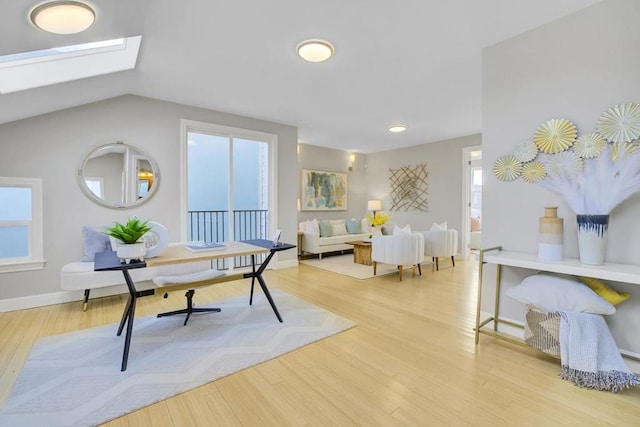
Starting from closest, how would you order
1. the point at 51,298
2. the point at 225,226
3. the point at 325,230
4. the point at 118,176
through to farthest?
1. the point at 51,298
2. the point at 118,176
3. the point at 225,226
4. the point at 325,230

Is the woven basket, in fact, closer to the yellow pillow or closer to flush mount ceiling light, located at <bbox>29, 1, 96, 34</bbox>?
the yellow pillow

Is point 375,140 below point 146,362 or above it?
above

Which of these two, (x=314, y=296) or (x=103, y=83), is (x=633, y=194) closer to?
(x=314, y=296)

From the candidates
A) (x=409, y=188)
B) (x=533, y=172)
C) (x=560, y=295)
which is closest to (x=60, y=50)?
(x=533, y=172)

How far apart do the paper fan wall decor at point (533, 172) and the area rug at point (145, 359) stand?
1.97m

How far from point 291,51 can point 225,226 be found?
109 inches

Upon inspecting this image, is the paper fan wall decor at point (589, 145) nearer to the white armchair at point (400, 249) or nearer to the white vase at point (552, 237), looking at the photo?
the white vase at point (552, 237)

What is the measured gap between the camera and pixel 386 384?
1725mm

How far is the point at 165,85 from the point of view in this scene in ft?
10.8

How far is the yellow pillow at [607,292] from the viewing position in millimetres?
1788

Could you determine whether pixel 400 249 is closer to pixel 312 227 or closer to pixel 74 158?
pixel 312 227

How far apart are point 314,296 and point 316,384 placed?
67.3 inches

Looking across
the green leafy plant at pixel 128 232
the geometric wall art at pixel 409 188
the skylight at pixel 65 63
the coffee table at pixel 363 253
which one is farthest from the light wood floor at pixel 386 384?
the geometric wall art at pixel 409 188

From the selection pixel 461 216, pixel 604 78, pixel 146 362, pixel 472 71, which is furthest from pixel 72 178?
pixel 461 216
